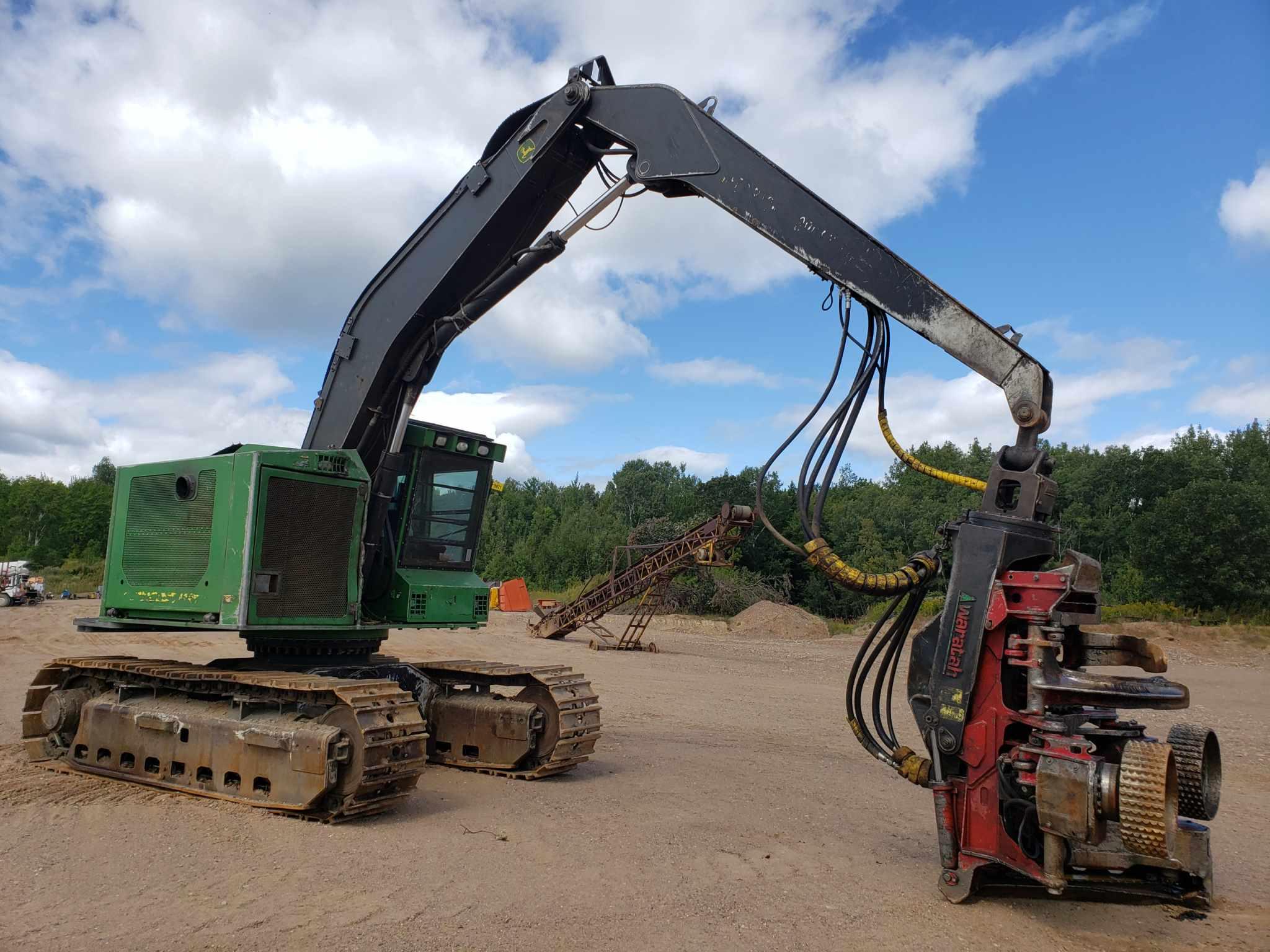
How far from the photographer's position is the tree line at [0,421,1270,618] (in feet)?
99.3

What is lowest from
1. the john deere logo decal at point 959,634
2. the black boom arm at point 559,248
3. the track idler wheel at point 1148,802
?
the track idler wheel at point 1148,802

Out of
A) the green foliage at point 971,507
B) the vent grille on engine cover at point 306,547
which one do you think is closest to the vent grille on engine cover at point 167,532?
the vent grille on engine cover at point 306,547

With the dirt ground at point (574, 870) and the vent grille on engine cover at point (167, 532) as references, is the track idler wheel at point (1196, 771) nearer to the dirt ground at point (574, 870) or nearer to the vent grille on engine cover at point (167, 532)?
the dirt ground at point (574, 870)

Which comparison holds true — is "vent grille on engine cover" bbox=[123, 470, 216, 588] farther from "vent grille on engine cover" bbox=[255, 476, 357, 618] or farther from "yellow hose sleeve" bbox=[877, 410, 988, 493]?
"yellow hose sleeve" bbox=[877, 410, 988, 493]

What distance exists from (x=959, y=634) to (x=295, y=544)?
5016 mm

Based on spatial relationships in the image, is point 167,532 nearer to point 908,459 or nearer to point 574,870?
point 574,870

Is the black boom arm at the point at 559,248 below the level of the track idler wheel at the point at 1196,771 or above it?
above

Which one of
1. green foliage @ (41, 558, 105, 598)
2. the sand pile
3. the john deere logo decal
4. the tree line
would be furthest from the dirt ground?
green foliage @ (41, 558, 105, 598)

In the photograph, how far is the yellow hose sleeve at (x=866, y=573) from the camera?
5.63 metres

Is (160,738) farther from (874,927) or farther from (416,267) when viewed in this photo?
(874,927)

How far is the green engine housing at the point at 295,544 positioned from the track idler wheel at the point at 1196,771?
5558 mm

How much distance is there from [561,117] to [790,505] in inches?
1725

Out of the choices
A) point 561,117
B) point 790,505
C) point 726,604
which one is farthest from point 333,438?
point 790,505

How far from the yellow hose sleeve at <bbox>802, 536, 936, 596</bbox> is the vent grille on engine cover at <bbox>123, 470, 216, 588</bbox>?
4823mm
